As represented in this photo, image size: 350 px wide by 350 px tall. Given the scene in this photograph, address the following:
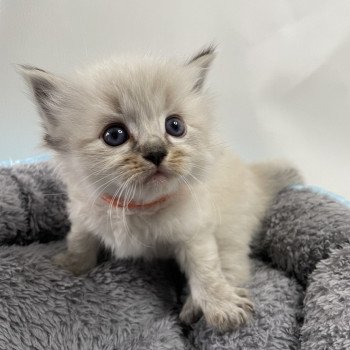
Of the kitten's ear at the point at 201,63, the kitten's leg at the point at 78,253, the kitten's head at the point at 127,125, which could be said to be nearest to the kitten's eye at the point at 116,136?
the kitten's head at the point at 127,125

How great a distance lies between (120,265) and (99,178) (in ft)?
1.22

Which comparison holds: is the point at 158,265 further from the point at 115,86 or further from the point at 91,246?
the point at 115,86

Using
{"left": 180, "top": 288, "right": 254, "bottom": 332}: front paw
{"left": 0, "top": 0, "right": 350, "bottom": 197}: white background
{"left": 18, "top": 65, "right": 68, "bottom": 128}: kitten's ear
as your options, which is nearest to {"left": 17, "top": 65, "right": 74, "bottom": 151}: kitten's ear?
{"left": 18, "top": 65, "right": 68, "bottom": 128}: kitten's ear

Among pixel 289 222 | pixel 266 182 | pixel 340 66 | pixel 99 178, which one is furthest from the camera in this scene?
pixel 340 66

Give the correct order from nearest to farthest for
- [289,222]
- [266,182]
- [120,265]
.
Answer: [120,265] → [289,222] → [266,182]

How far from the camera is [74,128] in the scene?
1158 mm

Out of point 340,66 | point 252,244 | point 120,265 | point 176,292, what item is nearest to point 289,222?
point 252,244

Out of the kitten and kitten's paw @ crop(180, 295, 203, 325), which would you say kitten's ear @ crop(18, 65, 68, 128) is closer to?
the kitten

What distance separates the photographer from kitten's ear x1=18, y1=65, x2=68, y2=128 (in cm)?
119

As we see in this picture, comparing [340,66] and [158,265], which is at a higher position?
[340,66]

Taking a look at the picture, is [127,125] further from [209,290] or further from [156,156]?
[209,290]

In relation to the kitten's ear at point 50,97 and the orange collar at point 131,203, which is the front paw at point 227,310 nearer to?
the orange collar at point 131,203

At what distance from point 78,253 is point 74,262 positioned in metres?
0.02

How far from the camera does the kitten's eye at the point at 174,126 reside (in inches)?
44.7
